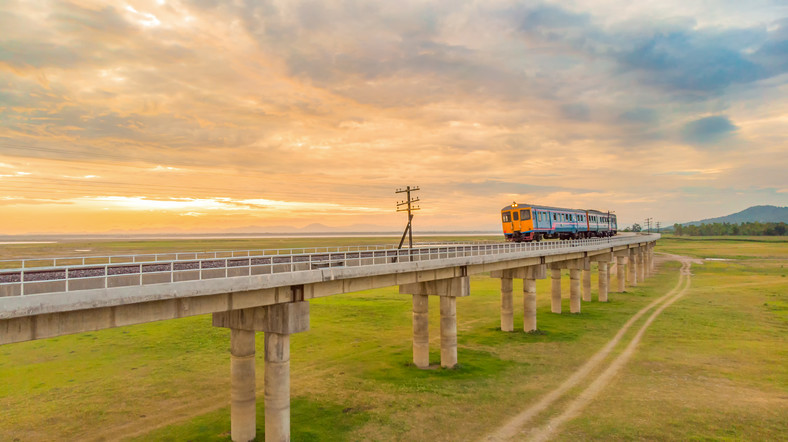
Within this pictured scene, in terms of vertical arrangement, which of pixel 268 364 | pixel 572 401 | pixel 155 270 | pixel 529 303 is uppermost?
pixel 155 270

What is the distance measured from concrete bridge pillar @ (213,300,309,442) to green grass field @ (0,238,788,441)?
4.62ft

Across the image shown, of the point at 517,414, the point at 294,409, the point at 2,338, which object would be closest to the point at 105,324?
the point at 2,338

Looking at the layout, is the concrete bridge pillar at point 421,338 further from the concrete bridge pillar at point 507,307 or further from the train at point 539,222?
the train at point 539,222

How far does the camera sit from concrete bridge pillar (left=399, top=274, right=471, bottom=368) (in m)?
32.4

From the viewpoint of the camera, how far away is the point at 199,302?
17.7m

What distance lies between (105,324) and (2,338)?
2.58 metres

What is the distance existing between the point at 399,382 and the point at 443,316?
651 cm

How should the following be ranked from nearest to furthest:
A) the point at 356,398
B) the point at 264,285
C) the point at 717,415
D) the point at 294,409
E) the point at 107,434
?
the point at 264,285 < the point at 107,434 < the point at 717,415 < the point at 294,409 < the point at 356,398

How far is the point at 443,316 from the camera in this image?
110 feet

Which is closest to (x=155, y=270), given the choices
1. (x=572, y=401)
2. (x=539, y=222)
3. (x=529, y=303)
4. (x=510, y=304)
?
(x=572, y=401)

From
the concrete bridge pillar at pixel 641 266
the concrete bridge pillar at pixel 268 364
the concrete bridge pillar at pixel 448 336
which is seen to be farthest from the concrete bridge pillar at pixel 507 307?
the concrete bridge pillar at pixel 641 266

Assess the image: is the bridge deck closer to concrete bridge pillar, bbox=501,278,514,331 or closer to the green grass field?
the green grass field

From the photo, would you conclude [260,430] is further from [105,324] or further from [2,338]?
[2,338]

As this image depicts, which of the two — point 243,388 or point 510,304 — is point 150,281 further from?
point 510,304
